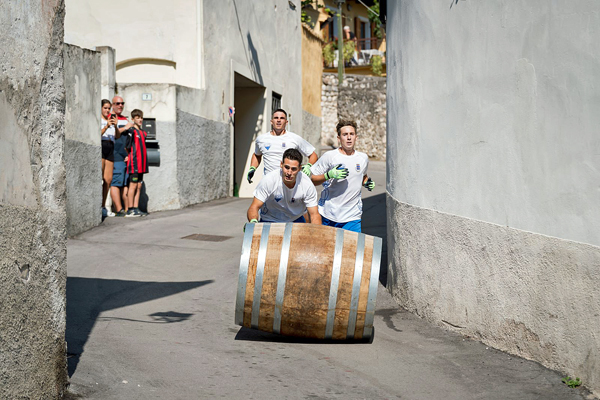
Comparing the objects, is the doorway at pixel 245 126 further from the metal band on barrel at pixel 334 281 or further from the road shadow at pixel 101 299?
the metal band on barrel at pixel 334 281

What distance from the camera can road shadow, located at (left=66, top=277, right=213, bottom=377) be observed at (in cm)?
566

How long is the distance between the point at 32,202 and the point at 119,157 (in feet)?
26.0

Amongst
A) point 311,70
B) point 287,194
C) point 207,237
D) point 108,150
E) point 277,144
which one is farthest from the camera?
point 311,70

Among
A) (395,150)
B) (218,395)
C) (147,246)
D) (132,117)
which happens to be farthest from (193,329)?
(132,117)

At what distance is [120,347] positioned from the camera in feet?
17.4

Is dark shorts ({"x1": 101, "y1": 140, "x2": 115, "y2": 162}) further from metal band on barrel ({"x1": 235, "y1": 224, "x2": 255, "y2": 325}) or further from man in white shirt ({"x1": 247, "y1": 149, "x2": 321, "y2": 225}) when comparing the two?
metal band on barrel ({"x1": 235, "y1": 224, "x2": 255, "y2": 325})

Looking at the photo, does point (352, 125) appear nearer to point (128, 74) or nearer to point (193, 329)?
point (193, 329)

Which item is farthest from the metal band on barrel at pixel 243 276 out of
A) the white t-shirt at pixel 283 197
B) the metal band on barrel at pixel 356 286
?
the white t-shirt at pixel 283 197

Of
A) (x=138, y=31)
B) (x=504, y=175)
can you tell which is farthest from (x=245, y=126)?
(x=504, y=175)

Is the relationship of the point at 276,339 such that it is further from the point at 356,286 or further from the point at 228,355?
the point at 356,286

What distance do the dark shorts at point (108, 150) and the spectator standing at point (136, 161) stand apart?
10.9 inches

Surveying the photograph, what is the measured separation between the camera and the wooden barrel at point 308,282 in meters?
5.23

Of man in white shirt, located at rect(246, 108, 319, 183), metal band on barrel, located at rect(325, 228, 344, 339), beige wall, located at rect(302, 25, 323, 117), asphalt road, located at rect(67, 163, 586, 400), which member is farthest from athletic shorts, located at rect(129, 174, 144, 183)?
beige wall, located at rect(302, 25, 323, 117)

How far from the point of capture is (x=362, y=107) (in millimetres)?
32031
